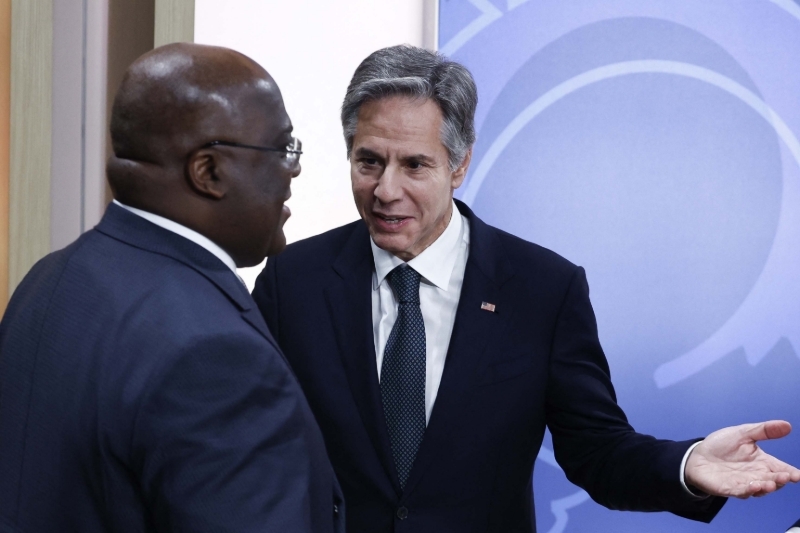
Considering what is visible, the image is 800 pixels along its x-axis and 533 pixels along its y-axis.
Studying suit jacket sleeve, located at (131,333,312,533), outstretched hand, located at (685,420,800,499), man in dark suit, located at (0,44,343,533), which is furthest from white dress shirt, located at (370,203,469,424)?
suit jacket sleeve, located at (131,333,312,533)

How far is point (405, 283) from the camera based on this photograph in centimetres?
180

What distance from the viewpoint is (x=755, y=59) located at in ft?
8.48

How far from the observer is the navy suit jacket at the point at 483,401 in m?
1.67

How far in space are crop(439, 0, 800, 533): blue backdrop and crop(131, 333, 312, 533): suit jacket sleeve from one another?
1793 millimetres

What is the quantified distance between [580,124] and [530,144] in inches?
6.2

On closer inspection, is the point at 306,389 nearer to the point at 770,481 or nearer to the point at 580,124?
the point at 770,481

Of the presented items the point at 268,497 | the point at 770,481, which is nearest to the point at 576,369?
the point at 770,481

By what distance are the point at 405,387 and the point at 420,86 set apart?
610mm

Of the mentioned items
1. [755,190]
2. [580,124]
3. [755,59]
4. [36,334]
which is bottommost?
[36,334]

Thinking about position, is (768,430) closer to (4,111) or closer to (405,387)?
(405,387)

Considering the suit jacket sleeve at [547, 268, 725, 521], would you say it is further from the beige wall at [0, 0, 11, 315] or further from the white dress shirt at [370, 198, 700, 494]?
the beige wall at [0, 0, 11, 315]

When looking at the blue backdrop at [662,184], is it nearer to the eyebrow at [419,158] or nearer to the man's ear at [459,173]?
the man's ear at [459,173]

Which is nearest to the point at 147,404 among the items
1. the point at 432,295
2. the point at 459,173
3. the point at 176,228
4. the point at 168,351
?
the point at 168,351

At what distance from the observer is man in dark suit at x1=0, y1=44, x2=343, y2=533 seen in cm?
91
